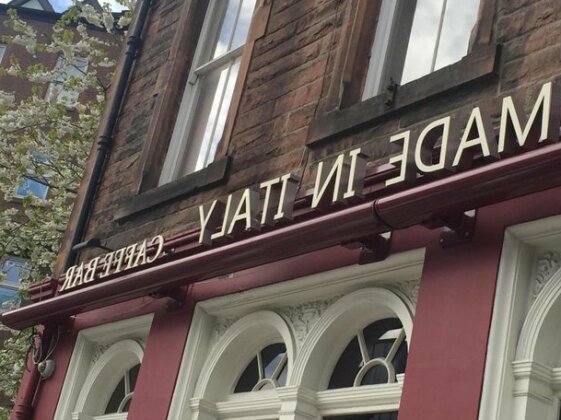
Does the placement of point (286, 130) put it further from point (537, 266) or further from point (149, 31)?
point (149, 31)

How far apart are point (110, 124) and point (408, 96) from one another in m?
4.61

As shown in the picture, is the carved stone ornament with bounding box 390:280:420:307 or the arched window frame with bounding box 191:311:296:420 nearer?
the carved stone ornament with bounding box 390:280:420:307

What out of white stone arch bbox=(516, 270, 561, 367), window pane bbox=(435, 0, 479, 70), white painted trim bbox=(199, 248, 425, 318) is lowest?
white stone arch bbox=(516, 270, 561, 367)

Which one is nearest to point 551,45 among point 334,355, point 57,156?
point 334,355

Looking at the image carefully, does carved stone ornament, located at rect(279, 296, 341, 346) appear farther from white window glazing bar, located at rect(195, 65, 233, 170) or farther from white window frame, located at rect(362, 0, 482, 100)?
white window glazing bar, located at rect(195, 65, 233, 170)

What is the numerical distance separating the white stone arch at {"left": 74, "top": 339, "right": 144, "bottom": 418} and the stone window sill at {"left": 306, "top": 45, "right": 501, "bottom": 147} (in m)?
2.85

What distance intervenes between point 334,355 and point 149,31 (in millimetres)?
5290

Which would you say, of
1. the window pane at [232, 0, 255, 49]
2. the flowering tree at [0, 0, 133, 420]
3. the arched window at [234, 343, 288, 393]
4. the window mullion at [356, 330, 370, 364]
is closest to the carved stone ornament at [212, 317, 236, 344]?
the arched window at [234, 343, 288, 393]

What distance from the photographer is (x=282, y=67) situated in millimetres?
7926

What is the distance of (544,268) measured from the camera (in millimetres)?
5121

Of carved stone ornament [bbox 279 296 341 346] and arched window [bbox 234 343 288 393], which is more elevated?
carved stone ornament [bbox 279 296 341 346]

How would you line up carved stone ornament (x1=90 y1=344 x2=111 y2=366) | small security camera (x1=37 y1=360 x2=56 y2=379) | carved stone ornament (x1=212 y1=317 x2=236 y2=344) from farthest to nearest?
small security camera (x1=37 y1=360 x2=56 y2=379) → carved stone ornament (x1=90 y1=344 x2=111 y2=366) → carved stone ornament (x1=212 y1=317 x2=236 y2=344)

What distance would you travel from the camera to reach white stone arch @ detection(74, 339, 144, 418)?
8.61 meters

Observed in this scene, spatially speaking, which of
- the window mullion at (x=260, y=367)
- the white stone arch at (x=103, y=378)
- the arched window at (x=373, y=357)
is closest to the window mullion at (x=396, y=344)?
the arched window at (x=373, y=357)
